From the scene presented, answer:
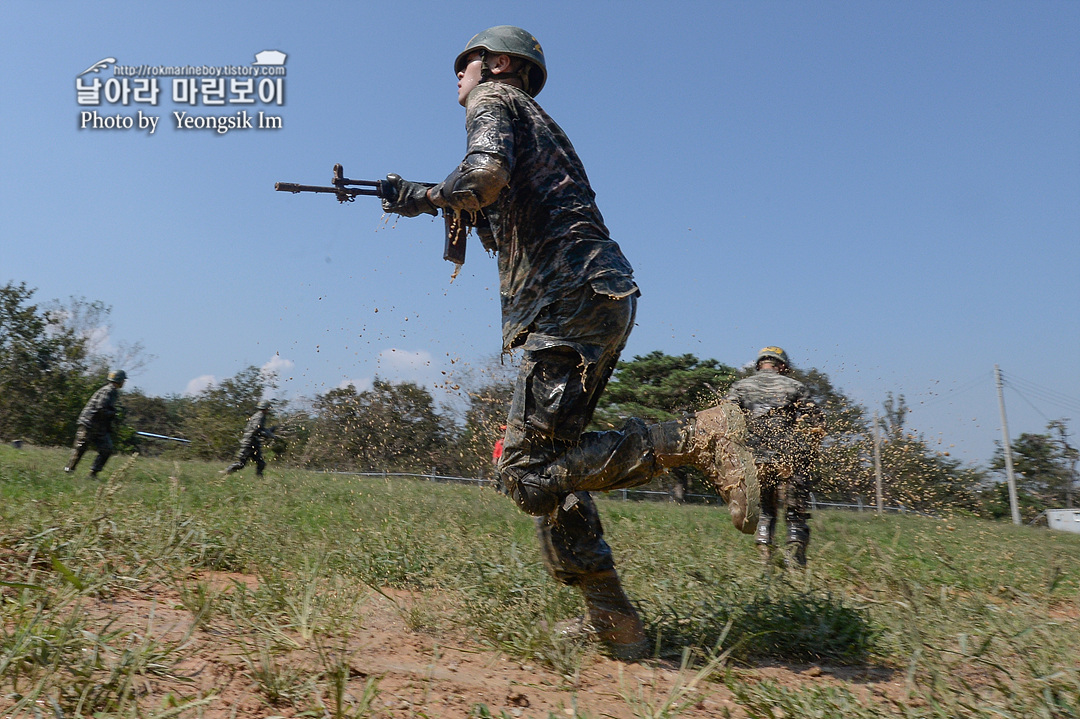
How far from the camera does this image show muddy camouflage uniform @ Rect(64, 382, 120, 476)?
10.5m

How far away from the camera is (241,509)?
543 cm

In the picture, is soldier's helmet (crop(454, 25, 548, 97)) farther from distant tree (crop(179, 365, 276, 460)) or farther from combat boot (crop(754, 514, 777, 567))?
distant tree (crop(179, 365, 276, 460))

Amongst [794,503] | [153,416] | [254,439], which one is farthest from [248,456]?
[153,416]

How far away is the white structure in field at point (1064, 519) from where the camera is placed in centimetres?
2375

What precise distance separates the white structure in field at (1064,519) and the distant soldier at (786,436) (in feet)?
79.8

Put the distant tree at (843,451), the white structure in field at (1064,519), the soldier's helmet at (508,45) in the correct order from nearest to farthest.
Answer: the soldier's helmet at (508,45)
the distant tree at (843,451)
the white structure in field at (1064,519)

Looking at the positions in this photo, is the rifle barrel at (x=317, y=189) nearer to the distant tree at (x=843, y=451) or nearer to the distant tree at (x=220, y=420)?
the distant tree at (x=843, y=451)

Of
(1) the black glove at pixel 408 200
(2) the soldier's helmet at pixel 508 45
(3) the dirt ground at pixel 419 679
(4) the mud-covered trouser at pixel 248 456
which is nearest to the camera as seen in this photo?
(3) the dirt ground at pixel 419 679

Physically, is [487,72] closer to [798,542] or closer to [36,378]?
[798,542]

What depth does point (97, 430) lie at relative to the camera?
1063cm

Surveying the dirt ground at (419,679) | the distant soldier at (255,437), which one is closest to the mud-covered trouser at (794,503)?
the dirt ground at (419,679)

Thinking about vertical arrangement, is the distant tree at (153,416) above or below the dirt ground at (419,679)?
above

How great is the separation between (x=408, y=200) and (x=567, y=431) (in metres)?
1.10

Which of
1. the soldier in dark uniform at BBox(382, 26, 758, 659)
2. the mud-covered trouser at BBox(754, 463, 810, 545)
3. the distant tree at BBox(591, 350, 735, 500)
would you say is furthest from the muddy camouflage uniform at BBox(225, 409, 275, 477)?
the distant tree at BBox(591, 350, 735, 500)
